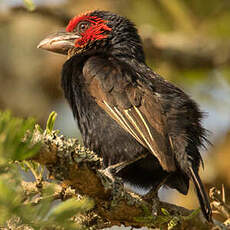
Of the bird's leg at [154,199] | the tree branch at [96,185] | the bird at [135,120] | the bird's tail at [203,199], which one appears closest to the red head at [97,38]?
the bird at [135,120]

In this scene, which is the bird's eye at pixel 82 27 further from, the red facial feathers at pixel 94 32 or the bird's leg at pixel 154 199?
the bird's leg at pixel 154 199

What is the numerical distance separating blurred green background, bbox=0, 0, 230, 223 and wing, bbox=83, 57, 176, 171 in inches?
93.6

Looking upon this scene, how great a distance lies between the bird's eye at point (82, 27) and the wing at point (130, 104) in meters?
0.84

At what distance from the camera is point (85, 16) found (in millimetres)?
4602

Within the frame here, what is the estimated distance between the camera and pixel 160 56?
612 cm

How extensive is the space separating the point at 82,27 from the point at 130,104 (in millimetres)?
1428

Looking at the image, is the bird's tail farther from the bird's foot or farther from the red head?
the red head

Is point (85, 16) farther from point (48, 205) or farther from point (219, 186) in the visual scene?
point (48, 205)

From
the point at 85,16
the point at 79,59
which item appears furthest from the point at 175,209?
the point at 85,16

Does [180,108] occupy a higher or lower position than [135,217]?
higher

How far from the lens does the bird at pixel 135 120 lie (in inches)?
129

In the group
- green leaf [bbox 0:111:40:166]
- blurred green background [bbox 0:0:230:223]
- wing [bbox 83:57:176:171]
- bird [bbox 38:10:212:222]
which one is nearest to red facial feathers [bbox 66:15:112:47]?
bird [bbox 38:10:212:222]

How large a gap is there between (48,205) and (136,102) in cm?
237

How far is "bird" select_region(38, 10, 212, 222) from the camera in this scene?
3270 mm
